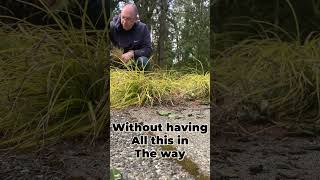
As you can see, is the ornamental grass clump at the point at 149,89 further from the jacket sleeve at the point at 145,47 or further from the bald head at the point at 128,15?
the bald head at the point at 128,15

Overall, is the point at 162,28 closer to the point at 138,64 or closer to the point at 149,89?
the point at 138,64

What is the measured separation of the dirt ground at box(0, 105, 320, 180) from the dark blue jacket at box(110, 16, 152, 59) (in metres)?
0.40

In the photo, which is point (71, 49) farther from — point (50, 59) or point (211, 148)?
point (211, 148)

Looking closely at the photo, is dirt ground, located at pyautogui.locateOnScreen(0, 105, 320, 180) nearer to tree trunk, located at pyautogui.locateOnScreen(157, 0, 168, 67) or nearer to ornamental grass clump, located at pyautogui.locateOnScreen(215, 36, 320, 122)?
ornamental grass clump, located at pyautogui.locateOnScreen(215, 36, 320, 122)

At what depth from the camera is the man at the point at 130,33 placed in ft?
6.38

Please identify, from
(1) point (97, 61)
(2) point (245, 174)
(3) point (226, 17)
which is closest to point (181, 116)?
(1) point (97, 61)

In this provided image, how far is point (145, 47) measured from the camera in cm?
209

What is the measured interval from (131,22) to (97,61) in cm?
20

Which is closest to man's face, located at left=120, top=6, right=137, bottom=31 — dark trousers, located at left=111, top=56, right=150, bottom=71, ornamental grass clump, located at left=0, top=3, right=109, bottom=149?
ornamental grass clump, located at left=0, top=3, right=109, bottom=149

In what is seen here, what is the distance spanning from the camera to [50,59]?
6.63ft

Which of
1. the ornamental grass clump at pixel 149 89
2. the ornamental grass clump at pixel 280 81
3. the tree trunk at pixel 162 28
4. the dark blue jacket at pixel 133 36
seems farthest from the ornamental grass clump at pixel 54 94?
the ornamental grass clump at pixel 280 81

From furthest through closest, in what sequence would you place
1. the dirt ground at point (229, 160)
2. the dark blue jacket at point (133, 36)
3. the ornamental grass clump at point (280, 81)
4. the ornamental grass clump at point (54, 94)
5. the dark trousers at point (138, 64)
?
the dark trousers at point (138, 64) → the ornamental grass clump at point (280, 81) → the dark blue jacket at point (133, 36) → the ornamental grass clump at point (54, 94) → the dirt ground at point (229, 160)

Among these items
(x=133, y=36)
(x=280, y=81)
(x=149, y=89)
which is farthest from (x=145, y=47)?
→ (x=280, y=81)

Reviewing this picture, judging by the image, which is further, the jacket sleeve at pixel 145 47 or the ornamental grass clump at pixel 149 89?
the ornamental grass clump at pixel 149 89
